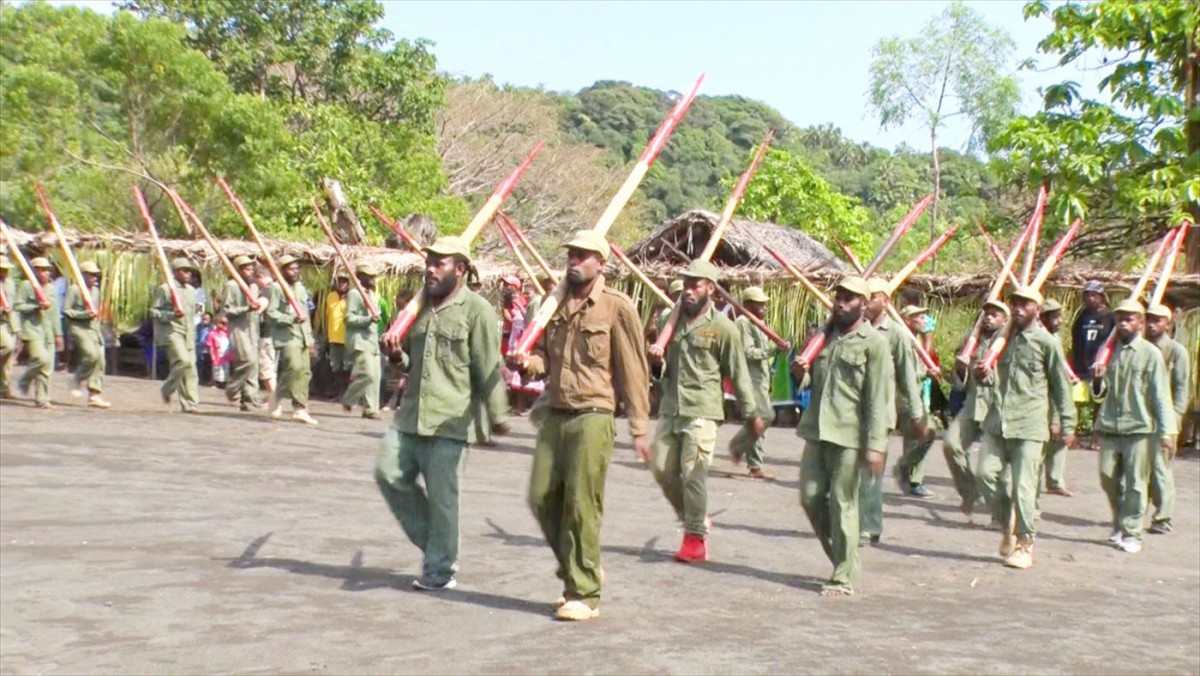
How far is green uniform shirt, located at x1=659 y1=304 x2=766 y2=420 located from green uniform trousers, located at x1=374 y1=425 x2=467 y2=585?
221 cm

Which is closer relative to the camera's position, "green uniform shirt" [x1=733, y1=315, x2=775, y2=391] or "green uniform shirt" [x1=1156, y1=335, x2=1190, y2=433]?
"green uniform shirt" [x1=1156, y1=335, x2=1190, y2=433]

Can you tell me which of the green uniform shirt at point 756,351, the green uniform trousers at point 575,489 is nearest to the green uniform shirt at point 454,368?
the green uniform trousers at point 575,489

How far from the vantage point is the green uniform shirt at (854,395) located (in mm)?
9297

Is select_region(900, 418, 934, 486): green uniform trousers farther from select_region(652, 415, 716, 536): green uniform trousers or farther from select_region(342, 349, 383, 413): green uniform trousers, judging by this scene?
select_region(342, 349, 383, 413): green uniform trousers

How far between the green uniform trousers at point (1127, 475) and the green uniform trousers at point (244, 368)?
32.7 ft

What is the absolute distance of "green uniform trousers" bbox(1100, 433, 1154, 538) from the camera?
39.6ft

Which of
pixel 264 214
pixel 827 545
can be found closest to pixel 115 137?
pixel 264 214

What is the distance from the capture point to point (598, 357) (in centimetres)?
836

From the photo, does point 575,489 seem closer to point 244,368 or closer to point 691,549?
point 691,549

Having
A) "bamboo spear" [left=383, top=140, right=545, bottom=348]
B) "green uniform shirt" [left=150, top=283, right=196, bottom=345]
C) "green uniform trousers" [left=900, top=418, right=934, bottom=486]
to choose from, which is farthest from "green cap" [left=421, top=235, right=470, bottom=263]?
"green uniform shirt" [left=150, top=283, right=196, bottom=345]

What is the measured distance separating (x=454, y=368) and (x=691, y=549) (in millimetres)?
2378

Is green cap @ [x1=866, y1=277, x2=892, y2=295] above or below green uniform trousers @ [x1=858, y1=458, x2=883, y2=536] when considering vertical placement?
above

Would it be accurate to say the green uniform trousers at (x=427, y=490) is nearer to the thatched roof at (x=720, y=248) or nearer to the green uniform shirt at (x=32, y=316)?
the green uniform shirt at (x=32, y=316)

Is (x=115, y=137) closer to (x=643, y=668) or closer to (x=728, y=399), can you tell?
(x=728, y=399)
